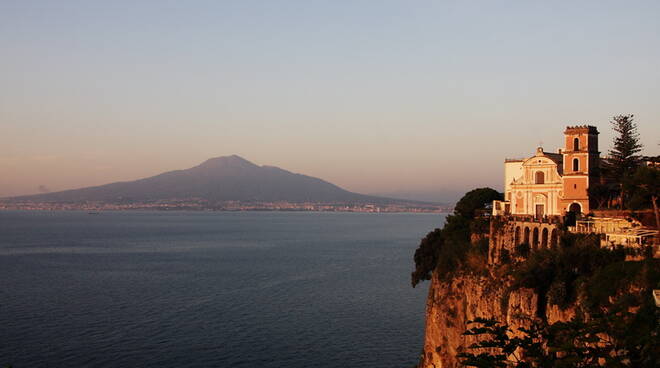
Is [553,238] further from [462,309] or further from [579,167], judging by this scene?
[462,309]

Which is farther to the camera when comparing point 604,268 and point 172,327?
point 172,327

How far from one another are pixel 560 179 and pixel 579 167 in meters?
1.31

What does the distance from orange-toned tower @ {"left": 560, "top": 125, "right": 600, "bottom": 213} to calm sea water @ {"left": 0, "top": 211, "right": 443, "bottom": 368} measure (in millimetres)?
15515

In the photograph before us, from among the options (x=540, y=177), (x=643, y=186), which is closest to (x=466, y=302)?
(x=540, y=177)

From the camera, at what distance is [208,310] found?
59.4 m

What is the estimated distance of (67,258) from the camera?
330 ft

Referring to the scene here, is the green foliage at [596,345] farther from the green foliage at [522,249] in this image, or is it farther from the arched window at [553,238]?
the green foliage at [522,249]

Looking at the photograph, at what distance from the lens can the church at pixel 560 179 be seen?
3550cm

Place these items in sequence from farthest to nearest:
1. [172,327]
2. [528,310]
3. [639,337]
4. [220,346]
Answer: [172,327] → [220,346] → [528,310] → [639,337]

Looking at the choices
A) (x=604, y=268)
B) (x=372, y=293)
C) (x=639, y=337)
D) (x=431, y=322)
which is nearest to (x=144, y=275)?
(x=372, y=293)

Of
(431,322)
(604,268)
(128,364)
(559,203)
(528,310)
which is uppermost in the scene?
(559,203)

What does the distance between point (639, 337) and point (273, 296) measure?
2150 inches

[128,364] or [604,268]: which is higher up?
[604,268]

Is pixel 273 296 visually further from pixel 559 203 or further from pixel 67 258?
pixel 67 258
